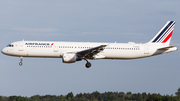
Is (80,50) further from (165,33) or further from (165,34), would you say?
(165,33)

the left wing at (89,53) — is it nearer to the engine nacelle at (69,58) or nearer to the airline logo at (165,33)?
the engine nacelle at (69,58)

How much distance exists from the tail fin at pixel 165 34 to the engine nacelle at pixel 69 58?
18.0 meters

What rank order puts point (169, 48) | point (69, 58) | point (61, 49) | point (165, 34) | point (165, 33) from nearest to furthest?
point (69, 58) < point (61, 49) < point (169, 48) < point (165, 34) < point (165, 33)

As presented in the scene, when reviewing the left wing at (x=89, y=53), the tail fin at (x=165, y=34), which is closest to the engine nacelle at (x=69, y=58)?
the left wing at (x=89, y=53)

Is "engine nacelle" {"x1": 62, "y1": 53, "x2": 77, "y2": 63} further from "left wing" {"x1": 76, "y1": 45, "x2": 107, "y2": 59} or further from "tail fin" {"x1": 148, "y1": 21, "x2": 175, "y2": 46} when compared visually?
"tail fin" {"x1": 148, "y1": 21, "x2": 175, "y2": 46}

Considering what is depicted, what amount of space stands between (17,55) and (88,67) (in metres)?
14.1

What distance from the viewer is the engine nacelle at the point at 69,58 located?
55.8 meters

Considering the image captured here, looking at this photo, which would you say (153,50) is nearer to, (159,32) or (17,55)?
(159,32)

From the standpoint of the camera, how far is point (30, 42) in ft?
191

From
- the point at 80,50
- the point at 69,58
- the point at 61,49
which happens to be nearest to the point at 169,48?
the point at 80,50

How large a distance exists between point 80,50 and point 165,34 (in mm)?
19653

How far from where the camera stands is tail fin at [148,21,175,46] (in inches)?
2527

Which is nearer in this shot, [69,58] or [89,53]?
[69,58]

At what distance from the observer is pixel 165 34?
64938 mm
